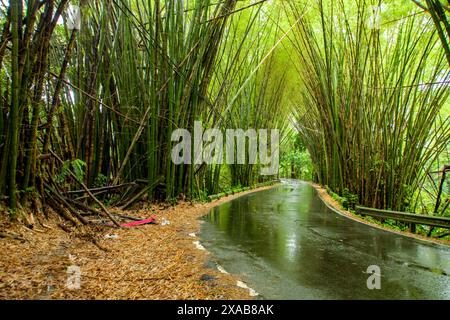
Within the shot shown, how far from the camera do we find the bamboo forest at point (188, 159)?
2.62 m

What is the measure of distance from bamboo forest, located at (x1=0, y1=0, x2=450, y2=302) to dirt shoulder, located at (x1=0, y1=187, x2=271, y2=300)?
0.06 ft

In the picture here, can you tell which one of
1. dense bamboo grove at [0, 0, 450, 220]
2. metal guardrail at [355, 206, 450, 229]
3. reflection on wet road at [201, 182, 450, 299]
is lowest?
reflection on wet road at [201, 182, 450, 299]

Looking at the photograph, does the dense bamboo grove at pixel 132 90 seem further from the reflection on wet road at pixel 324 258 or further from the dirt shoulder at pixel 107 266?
the reflection on wet road at pixel 324 258

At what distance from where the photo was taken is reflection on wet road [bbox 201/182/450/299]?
7.84ft

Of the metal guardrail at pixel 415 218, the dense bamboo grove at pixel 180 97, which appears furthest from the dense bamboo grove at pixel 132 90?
the metal guardrail at pixel 415 218

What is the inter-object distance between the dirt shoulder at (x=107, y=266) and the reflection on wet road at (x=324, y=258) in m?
0.31

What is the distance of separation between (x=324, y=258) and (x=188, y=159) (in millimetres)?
4447

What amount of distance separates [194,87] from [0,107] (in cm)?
392

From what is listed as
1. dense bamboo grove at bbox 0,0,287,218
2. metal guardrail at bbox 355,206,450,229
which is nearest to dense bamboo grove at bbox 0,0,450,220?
dense bamboo grove at bbox 0,0,287,218

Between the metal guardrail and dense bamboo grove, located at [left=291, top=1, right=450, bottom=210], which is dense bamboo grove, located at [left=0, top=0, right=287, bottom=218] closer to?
dense bamboo grove, located at [left=291, top=1, right=450, bottom=210]

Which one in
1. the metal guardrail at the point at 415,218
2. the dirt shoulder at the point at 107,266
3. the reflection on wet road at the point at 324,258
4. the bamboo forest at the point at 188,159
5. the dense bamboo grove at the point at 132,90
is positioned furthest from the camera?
the dense bamboo grove at the point at 132,90

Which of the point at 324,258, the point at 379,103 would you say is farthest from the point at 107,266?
the point at 379,103
